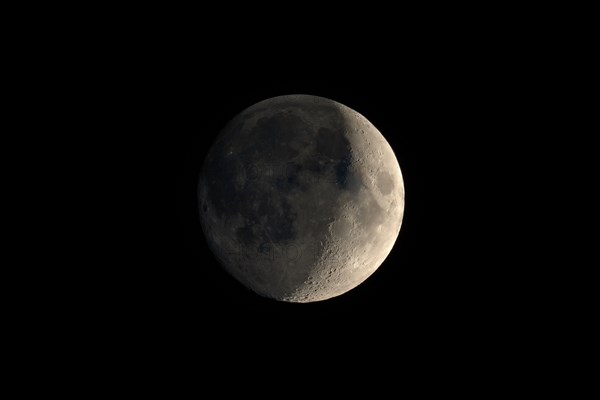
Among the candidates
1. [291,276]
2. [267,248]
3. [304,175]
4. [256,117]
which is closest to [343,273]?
[291,276]

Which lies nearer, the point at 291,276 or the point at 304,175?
the point at 304,175

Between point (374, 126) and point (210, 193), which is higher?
point (374, 126)

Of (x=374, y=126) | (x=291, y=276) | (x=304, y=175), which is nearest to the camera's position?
(x=304, y=175)

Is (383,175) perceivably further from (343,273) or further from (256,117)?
(256,117)

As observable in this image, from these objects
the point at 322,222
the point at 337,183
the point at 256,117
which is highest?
the point at 256,117

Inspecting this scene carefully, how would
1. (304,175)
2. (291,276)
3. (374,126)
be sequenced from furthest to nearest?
(374,126) < (291,276) < (304,175)

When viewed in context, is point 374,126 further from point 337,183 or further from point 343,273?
point 343,273
